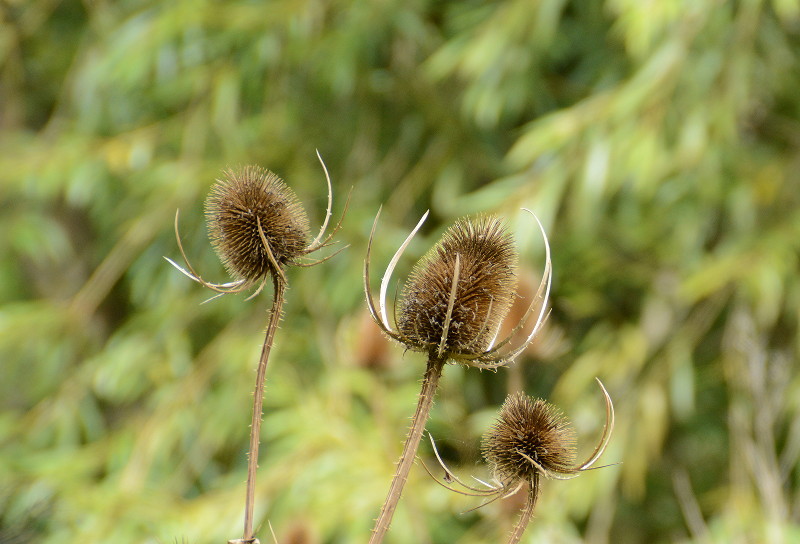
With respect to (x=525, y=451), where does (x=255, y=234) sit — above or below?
above

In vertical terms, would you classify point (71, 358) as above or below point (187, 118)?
below

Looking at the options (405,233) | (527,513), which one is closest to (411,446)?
(527,513)

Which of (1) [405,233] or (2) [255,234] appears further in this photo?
(1) [405,233]

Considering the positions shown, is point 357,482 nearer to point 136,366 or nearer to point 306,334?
point 306,334

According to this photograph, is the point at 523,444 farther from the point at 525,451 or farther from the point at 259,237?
the point at 259,237

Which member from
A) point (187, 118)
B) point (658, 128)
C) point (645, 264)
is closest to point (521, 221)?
point (658, 128)

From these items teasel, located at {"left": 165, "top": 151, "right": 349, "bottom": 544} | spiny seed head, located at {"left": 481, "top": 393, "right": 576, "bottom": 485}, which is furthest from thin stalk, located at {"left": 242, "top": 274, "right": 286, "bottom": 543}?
spiny seed head, located at {"left": 481, "top": 393, "right": 576, "bottom": 485}
